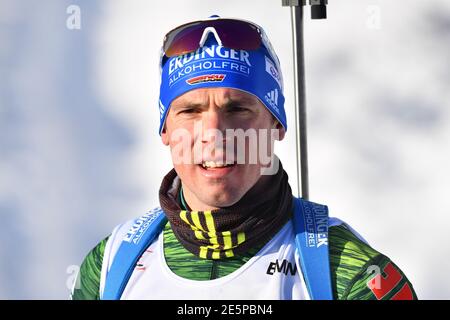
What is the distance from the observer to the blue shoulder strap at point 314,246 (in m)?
3.64

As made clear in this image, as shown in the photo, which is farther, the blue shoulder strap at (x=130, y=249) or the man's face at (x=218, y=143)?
the blue shoulder strap at (x=130, y=249)

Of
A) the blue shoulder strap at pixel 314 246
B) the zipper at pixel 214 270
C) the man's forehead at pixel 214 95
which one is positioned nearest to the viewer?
the blue shoulder strap at pixel 314 246

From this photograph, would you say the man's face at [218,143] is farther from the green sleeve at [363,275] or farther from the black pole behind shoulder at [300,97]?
the black pole behind shoulder at [300,97]

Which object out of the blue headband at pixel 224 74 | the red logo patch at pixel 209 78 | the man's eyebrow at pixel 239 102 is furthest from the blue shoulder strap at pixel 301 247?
the red logo patch at pixel 209 78

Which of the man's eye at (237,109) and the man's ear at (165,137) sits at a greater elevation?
the man's eye at (237,109)

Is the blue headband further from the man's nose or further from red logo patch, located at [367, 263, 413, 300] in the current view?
red logo patch, located at [367, 263, 413, 300]

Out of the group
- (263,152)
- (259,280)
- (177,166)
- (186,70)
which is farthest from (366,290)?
(186,70)

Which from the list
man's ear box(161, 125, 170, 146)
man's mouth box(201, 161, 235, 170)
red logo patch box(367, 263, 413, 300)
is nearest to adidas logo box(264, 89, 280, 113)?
man's mouth box(201, 161, 235, 170)

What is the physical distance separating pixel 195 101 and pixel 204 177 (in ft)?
1.11

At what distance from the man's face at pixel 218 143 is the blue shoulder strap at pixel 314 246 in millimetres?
301

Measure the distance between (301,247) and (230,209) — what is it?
36cm

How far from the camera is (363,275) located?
371 cm
